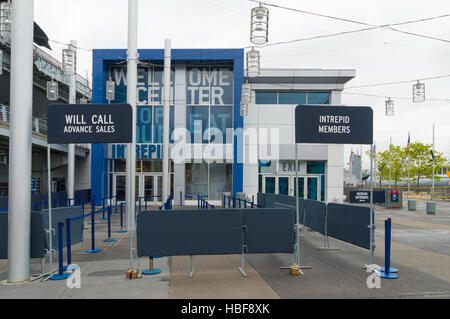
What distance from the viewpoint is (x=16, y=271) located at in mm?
6934

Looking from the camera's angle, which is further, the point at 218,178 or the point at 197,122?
the point at 218,178

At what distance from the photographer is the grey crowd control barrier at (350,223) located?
8.56 m

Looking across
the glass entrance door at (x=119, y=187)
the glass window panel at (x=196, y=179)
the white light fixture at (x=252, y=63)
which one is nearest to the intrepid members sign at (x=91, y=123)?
the white light fixture at (x=252, y=63)

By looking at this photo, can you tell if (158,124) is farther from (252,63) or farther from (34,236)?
(34,236)

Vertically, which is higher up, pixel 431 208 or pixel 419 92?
pixel 419 92

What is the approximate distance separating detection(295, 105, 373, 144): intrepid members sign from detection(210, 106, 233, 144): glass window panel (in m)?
17.1

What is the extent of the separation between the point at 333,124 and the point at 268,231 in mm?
2802

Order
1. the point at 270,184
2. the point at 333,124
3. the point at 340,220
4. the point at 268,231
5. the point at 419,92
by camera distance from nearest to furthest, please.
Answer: the point at 268,231
the point at 333,124
the point at 340,220
the point at 419,92
the point at 270,184

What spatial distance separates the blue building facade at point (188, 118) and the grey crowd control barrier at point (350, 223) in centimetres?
1471

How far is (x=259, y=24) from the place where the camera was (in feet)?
31.0

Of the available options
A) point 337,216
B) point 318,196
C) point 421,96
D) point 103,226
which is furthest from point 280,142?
point 337,216

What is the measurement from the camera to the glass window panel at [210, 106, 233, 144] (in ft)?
82.8

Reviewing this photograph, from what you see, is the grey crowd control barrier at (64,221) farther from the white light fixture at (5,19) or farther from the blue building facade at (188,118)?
the blue building facade at (188,118)

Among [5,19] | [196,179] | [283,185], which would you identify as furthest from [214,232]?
[283,185]
